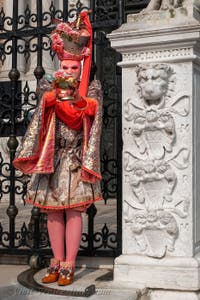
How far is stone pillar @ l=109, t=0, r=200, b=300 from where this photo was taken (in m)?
4.32

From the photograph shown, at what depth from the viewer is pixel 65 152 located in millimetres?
4660

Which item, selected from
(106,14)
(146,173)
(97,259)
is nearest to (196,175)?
Result: (146,173)

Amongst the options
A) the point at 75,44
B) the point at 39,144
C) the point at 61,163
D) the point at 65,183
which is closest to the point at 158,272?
the point at 65,183

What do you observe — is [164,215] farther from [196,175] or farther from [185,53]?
[185,53]

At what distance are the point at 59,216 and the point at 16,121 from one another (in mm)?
1498

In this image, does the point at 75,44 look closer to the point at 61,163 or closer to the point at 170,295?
the point at 61,163

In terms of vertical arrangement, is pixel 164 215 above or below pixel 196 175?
below

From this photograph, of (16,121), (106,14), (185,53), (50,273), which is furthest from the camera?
(16,121)

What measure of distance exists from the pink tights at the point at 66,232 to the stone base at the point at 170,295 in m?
0.70

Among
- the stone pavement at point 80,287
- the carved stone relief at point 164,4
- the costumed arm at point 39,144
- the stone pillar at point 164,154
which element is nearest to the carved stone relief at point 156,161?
the stone pillar at point 164,154

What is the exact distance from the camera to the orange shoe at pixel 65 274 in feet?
14.7

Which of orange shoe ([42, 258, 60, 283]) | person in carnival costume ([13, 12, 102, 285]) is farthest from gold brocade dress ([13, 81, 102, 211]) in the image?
orange shoe ([42, 258, 60, 283])

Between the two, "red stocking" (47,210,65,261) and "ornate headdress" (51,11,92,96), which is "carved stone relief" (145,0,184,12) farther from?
"red stocking" (47,210,65,261)

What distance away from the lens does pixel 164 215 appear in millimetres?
4352
